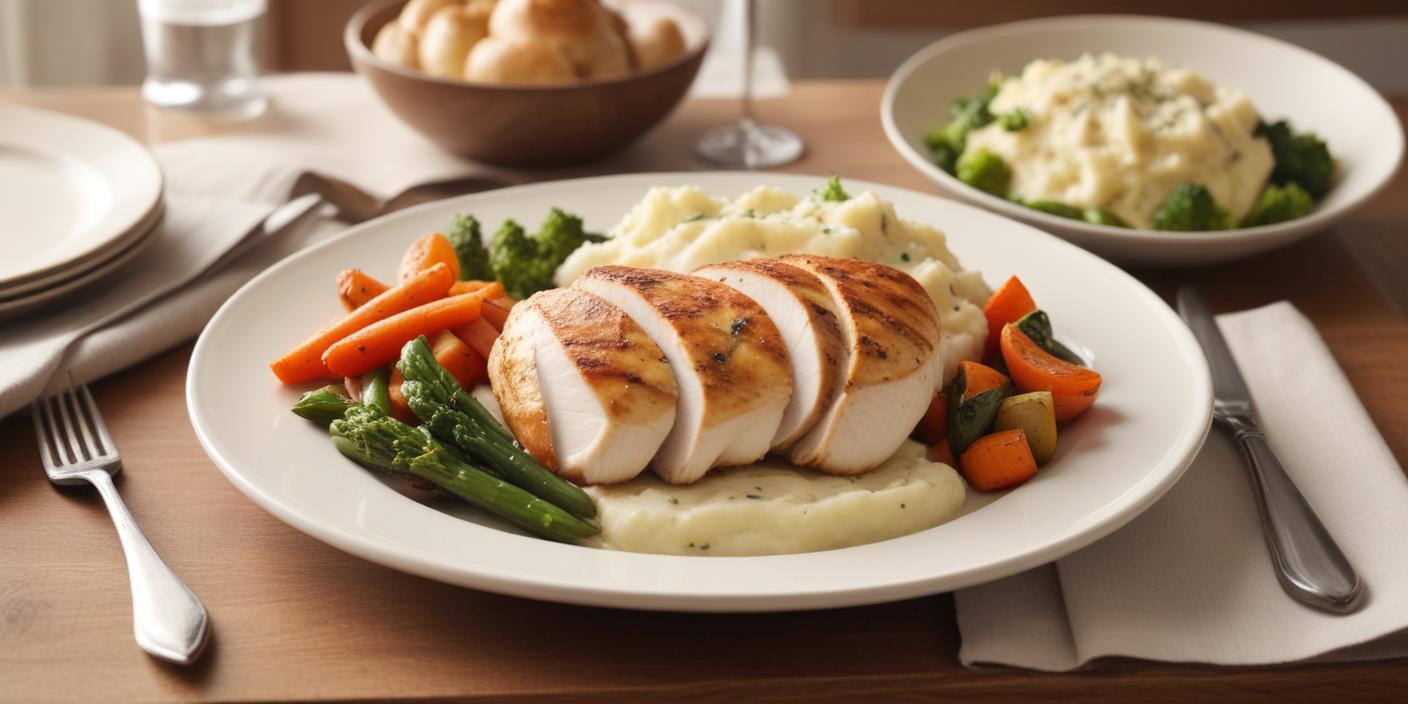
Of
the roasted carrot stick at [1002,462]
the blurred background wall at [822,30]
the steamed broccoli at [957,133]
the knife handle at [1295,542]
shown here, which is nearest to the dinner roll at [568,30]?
the steamed broccoli at [957,133]

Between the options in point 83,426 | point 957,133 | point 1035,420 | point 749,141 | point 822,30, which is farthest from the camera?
point 822,30

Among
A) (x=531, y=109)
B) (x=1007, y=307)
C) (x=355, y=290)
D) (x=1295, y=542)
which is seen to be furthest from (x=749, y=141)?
(x=1295, y=542)

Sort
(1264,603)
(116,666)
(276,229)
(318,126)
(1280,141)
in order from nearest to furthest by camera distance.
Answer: (116,666) → (1264,603) → (276,229) → (1280,141) → (318,126)

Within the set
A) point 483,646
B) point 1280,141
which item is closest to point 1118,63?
point 1280,141

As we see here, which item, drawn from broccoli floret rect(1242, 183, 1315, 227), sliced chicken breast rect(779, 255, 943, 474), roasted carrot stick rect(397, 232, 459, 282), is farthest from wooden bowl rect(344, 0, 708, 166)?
broccoli floret rect(1242, 183, 1315, 227)

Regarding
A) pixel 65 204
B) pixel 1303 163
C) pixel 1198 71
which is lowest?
pixel 1198 71

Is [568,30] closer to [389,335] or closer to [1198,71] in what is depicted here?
[389,335]

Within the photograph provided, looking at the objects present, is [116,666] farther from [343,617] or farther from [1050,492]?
[1050,492]
